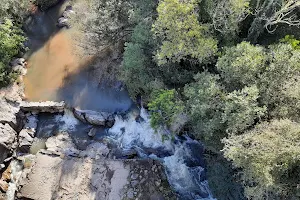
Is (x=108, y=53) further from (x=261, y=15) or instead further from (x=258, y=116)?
(x=258, y=116)

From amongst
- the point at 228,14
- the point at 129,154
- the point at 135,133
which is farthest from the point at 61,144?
the point at 228,14

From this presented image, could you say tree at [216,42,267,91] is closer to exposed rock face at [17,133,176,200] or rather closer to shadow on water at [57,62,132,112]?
exposed rock face at [17,133,176,200]

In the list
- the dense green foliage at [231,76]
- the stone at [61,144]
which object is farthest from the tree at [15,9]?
the dense green foliage at [231,76]

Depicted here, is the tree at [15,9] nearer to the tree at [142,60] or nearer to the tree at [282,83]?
the tree at [142,60]

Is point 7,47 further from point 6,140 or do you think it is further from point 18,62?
point 6,140

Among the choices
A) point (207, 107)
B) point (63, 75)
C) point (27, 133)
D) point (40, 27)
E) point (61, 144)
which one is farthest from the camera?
point (40, 27)

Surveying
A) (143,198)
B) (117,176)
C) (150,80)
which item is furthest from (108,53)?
(143,198)
